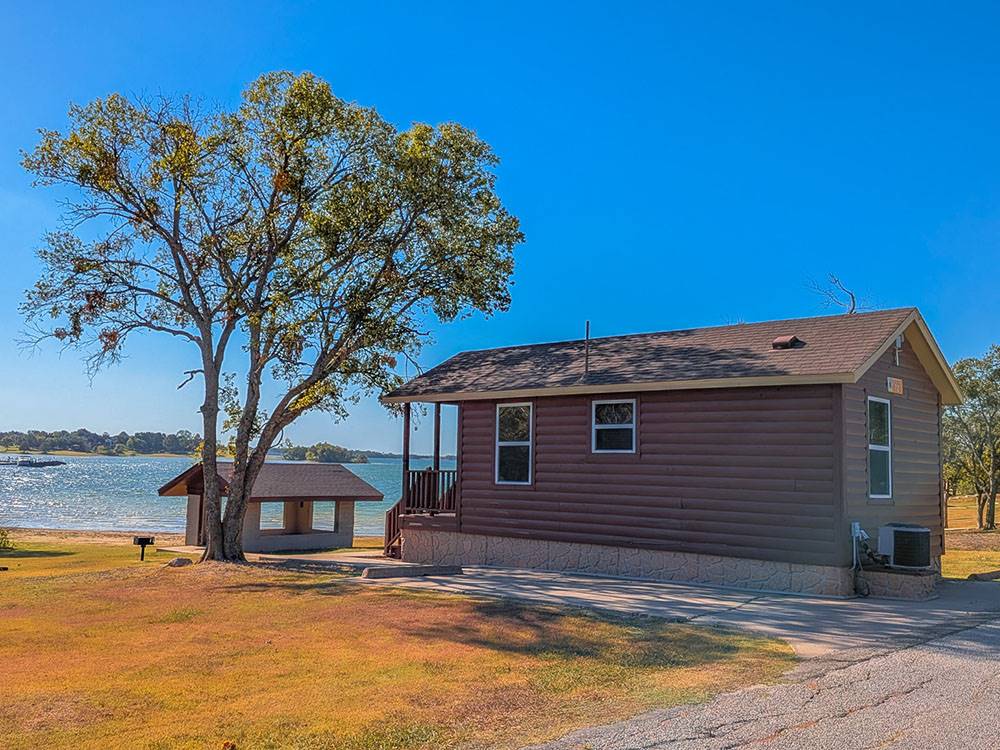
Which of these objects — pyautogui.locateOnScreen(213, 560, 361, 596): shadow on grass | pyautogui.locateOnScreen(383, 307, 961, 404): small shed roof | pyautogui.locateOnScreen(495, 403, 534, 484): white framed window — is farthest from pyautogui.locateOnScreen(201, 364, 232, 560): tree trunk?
pyautogui.locateOnScreen(495, 403, 534, 484): white framed window

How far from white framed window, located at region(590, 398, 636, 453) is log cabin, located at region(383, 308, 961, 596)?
0.02 metres

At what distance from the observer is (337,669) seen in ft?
21.9

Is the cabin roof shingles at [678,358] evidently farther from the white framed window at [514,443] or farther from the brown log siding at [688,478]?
the white framed window at [514,443]

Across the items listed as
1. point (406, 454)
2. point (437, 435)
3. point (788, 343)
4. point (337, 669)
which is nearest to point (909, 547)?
point (788, 343)

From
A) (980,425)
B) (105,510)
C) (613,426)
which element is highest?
(980,425)

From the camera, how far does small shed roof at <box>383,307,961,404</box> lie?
11.6 metres

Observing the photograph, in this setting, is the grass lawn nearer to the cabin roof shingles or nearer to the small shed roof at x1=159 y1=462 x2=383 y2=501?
the cabin roof shingles

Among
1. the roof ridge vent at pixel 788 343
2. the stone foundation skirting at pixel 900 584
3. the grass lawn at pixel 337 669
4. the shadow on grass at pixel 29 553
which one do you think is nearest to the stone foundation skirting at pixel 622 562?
the stone foundation skirting at pixel 900 584

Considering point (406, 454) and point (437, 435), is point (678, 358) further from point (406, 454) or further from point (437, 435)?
point (406, 454)

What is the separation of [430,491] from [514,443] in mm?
2466

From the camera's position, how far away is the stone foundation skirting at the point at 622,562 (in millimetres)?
11289

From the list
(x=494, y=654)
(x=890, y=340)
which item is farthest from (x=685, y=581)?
(x=494, y=654)

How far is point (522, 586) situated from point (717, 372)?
4.17 meters

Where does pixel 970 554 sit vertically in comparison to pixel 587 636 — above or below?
below
